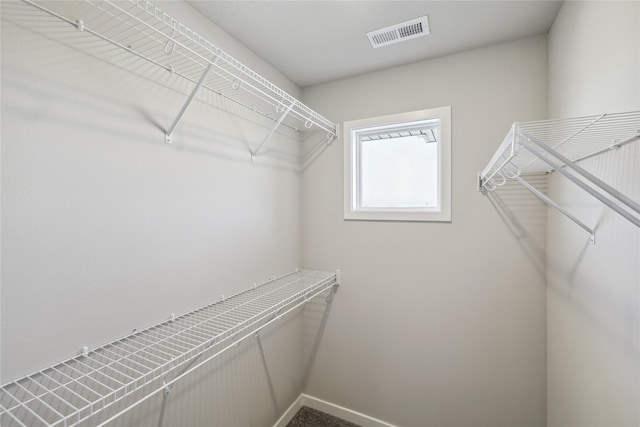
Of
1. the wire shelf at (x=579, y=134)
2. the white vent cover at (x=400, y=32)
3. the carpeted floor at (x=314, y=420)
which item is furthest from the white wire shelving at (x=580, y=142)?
the carpeted floor at (x=314, y=420)

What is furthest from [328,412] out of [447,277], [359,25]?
[359,25]

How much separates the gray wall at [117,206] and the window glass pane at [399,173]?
0.88 meters

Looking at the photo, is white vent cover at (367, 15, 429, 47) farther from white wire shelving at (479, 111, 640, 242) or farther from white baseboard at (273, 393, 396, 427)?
white baseboard at (273, 393, 396, 427)

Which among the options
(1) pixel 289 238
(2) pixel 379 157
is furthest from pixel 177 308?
(2) pixel 379 157

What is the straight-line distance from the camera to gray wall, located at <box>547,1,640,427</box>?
2.93 ft

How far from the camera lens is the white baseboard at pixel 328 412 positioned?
204 cm

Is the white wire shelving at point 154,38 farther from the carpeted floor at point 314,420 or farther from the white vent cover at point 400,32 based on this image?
the carpeted floor at point 314,420

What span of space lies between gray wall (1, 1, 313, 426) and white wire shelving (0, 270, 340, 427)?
5 cm

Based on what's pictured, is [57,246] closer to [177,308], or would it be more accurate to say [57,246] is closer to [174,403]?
[177,308]

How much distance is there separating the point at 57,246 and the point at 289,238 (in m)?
1.40

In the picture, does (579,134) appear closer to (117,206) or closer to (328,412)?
(117,206)

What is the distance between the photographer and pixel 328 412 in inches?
86.1

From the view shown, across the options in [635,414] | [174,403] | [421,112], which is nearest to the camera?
[635,414]

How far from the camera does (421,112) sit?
1.91 m
